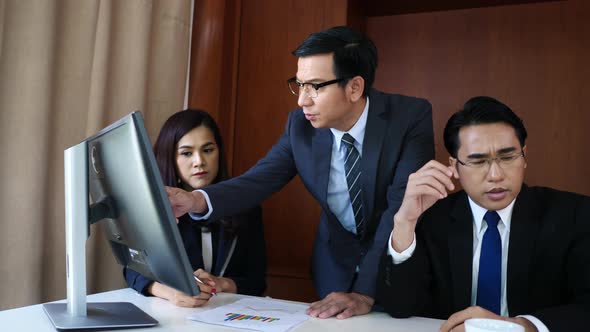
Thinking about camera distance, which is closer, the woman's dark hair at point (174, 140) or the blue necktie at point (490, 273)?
the blue necktie at point (490, 273)

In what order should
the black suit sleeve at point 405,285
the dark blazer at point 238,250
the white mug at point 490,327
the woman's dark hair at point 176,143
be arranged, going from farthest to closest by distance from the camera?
the woman's dark hair at point 176,143
the dark blazer at point 238,250
the black suit sleeve at point 405,285
the white mug at point 490,327

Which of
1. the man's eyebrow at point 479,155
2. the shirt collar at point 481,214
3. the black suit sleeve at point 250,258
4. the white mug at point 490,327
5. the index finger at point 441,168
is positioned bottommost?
the black suit sleeve at point 250,258

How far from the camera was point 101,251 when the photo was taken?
224 centimetres

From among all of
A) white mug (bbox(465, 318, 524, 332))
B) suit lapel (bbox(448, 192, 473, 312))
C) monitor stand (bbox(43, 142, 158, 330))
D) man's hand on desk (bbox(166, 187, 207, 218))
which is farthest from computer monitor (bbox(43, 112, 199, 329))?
suit lapel (bbox(448, 192, 473, 312))

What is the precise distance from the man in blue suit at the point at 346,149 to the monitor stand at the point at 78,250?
0.58 meters

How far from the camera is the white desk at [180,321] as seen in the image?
115 centimetres

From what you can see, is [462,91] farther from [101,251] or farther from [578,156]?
[101,251]

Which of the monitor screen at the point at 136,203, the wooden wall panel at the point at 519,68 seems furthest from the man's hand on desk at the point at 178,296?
the wooden wall panel at the point at 519,68

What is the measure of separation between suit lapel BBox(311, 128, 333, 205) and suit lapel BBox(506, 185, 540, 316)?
0.60m

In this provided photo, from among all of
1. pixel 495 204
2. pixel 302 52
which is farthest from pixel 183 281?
pixel 302 52

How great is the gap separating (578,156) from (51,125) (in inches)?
89.9

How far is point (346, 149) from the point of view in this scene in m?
1.90

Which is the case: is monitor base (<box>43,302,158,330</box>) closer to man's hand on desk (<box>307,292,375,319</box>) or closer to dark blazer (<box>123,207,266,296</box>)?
man's hand on desk (<box>307,292,375,319</box>)

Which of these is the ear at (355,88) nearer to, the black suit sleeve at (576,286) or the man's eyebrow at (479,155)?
the man's eyebrow at (479,155)
